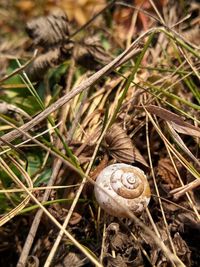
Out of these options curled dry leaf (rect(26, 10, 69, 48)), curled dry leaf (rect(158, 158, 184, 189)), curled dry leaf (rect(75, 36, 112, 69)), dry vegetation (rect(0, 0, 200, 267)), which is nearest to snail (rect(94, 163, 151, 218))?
dry vegetation (rect(0, 0, 200, 267))

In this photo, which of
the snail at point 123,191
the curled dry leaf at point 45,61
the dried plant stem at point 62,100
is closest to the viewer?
the snail at point 123,191

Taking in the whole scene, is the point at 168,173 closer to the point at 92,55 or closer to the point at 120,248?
the point at 120,248

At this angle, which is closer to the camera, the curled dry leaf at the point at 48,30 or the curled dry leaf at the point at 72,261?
the curled dry leaf at the point at 72,261

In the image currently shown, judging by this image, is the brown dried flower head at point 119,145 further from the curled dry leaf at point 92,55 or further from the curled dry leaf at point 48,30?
the curled dry leaf at point 48,30

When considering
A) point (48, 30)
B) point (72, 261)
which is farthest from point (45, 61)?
point (72, 261)

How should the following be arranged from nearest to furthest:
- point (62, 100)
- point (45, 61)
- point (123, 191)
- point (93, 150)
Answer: point (123, 191), point (62, 100), point (93, 150), point (45, 61)

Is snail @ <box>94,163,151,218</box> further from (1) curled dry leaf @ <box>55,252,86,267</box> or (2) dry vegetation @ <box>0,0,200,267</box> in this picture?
(1) curled dry leaf @ <box>55,252,86,267</box>

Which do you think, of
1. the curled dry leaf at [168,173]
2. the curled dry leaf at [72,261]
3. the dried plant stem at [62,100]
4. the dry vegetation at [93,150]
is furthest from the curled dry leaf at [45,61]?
the curled dry leaf at [72,261]

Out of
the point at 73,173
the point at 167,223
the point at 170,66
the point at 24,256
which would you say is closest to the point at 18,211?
the point at 24,256

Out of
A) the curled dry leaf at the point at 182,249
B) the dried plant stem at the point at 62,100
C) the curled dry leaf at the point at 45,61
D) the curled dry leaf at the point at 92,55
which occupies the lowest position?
the curled dry leaf at the point at 182,249
